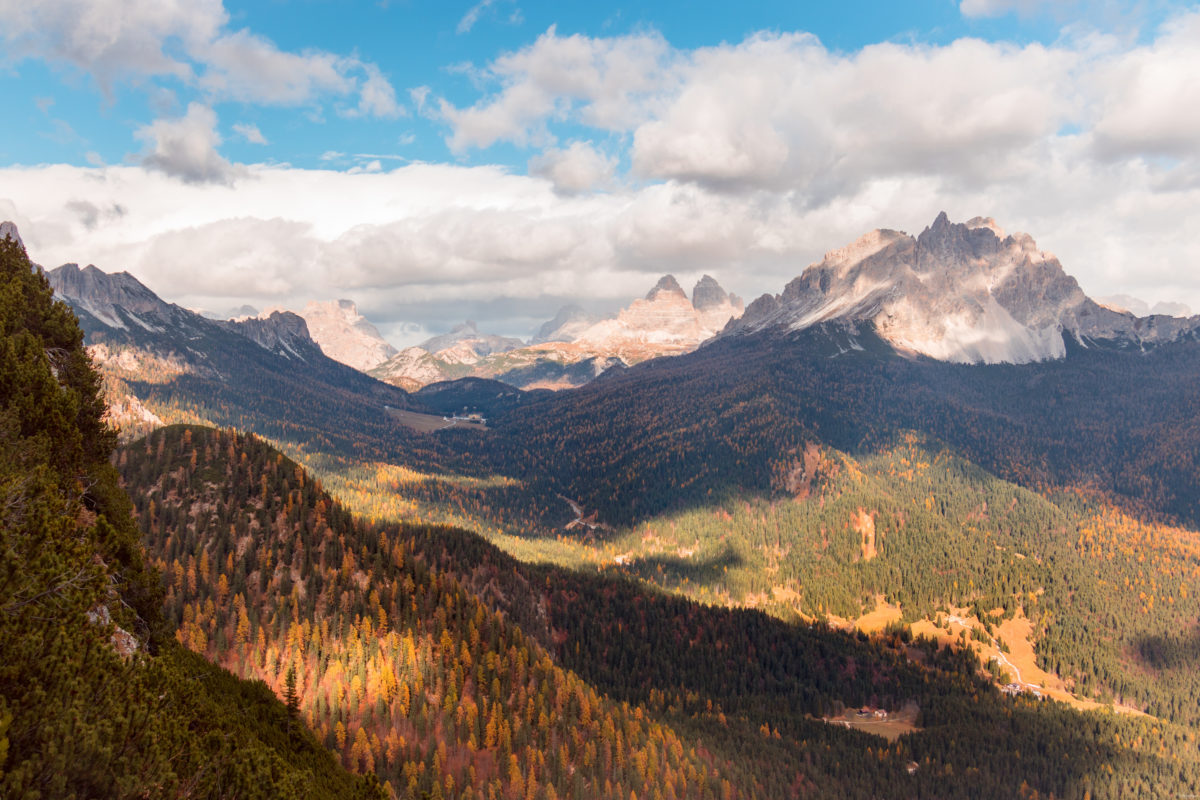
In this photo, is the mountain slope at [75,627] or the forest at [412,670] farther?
the forest at [412,670]

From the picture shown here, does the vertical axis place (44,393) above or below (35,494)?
above

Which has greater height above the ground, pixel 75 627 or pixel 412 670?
pixel 75 627

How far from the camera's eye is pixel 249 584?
133 meters

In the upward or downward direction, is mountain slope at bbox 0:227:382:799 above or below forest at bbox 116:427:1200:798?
above

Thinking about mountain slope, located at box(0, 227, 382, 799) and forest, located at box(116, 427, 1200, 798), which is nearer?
mountain slope, located at box(0, 227, 382, 799)

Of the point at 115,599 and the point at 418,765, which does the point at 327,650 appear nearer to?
the point at 418,765

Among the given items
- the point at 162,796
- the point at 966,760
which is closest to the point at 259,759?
the point at 162,796

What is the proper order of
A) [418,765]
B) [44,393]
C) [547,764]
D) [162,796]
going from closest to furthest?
[162,796], [44,393], [418,765], [547,764]

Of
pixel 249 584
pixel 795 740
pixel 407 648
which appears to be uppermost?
pixel 249 584

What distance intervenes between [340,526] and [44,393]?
122m

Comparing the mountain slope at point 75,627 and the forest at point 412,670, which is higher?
the mountain slope at point 75,627

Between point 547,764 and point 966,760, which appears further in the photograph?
point 966,760

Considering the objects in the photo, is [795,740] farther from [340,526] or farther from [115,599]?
[115,599]

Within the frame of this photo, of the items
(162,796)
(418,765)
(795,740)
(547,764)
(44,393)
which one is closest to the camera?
(162,796)
